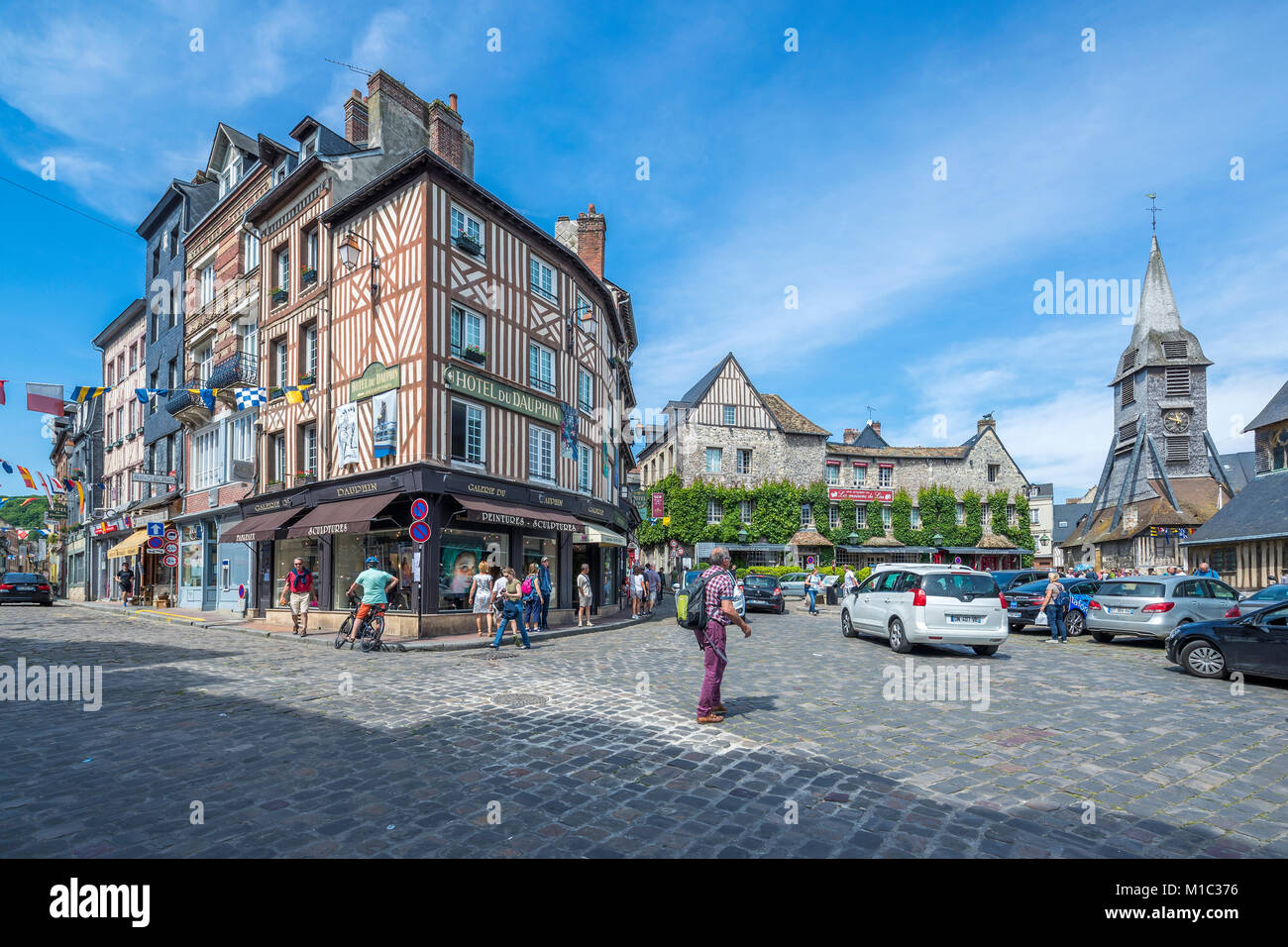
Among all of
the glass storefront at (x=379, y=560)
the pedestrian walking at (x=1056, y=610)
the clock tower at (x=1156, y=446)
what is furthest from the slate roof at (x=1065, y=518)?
the glass storefront at (x=379, y=560)

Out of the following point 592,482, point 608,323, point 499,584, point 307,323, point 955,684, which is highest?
point 608,323

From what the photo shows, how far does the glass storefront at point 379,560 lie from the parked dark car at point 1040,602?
48.0 ft

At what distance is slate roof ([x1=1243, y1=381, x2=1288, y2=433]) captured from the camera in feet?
104

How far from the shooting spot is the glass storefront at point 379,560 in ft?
54.3

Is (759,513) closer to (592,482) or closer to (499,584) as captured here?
(592,482)

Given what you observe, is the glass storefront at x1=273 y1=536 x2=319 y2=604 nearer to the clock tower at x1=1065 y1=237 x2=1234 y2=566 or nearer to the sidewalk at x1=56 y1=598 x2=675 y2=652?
the sidewalk at x1=56 y1=598 x2=675 y2=652

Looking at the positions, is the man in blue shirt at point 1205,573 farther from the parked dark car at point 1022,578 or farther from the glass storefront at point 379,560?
the glass storefront at point 379,560

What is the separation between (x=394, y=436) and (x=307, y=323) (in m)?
5.91

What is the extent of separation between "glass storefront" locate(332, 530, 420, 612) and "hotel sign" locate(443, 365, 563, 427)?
393cm

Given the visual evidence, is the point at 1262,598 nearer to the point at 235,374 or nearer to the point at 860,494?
the point at 235,374

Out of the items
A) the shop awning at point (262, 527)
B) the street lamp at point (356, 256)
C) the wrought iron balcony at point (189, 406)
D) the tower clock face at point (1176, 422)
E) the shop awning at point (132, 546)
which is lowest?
the shop awning at point (132, 546)

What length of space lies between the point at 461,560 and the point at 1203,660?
1469 centimetres
